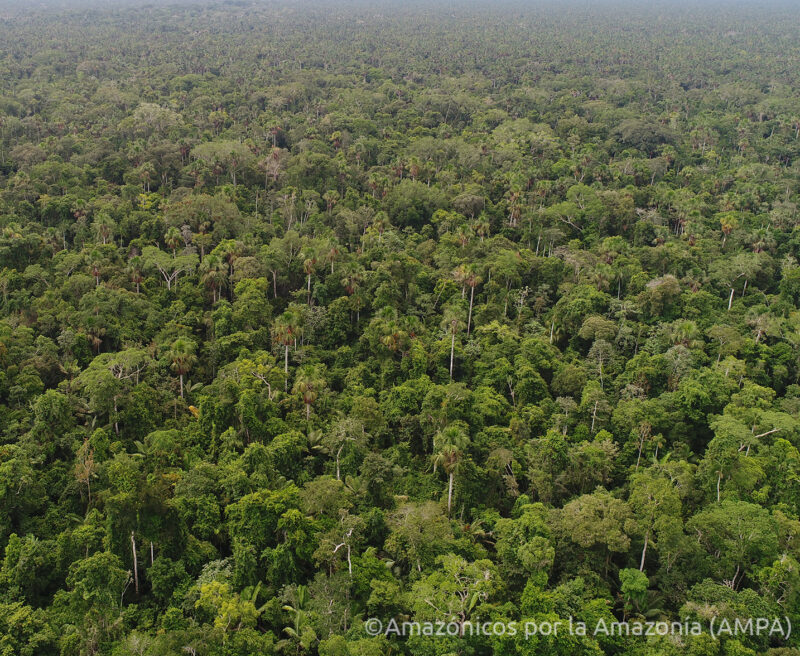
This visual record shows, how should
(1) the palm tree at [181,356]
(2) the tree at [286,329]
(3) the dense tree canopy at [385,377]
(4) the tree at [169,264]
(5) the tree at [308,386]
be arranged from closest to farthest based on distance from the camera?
1. (3) the dense tree canopy at [385,377]
2. (5) the tree at [308,386]
3. (1) the palm tree at [181,356]
4. (2) the tree at [286,329]
5. (4) the tree at [169,264]

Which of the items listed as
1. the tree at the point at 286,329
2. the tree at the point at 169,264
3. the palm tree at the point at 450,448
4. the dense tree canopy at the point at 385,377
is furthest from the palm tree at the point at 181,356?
the palm tree at the point at 450,448

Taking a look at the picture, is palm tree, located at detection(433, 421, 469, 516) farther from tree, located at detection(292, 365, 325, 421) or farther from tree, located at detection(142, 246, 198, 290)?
tree, located at detection(142, 246, 198, 290)

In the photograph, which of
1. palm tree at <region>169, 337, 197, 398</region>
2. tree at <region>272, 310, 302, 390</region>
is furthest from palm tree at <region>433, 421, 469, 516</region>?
palm tree at <region>169, 337, 197, 398</region>

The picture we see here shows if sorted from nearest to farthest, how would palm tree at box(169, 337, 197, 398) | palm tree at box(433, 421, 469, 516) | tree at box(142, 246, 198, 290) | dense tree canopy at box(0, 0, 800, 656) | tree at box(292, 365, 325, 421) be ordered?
1. dense tree canopy at box(0, 0, 800, 656)
2. palm tree at box(433, 421, 469, 516)
3. tree at box(292, 365, 325, 421)
4. palm tree at box(169, 337, 197, 398)
5. tree at box(142, 246, 198, 290)

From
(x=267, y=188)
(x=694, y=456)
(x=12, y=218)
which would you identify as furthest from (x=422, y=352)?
(x=12, y=218)

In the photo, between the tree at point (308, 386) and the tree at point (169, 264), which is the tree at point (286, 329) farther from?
the tree at point (169, 264)

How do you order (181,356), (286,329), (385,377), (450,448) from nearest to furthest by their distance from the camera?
(450,448), (181,356), (286,329), (385,377)

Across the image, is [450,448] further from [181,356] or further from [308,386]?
[181,356]

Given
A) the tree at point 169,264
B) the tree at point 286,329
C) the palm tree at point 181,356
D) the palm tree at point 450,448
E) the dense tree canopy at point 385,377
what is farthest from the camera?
the tree at point 169,264

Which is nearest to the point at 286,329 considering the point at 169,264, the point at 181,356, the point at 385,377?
the point at 181,356
